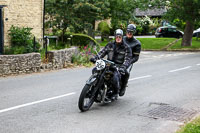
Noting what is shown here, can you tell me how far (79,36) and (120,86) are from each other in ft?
42.3

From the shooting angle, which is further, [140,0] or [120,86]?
[140,0]

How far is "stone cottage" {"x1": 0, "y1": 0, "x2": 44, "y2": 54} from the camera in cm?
1830

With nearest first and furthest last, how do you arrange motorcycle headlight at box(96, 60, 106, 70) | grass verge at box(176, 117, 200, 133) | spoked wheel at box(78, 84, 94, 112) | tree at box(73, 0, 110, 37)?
grass verge at box(176, 117, 200, 133), spoked wheel at box(78, 84, 94, 112), motorcycle headlight at box(96, 60, 106, 70), tree at box(73, 0, 110, 37)

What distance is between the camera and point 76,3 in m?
26.7

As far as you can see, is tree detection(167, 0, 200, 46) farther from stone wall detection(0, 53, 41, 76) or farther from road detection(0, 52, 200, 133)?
road detection(0, 52, 200, 133)

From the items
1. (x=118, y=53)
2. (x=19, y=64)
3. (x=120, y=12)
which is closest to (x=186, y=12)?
(x=120, y=12)

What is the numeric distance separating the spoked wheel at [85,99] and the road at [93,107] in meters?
0.14

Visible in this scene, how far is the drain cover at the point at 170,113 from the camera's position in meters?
7.40

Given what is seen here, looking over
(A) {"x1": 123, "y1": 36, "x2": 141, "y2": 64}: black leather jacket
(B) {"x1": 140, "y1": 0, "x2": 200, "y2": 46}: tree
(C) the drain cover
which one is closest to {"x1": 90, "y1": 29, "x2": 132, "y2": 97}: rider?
(A) {"x1": 123, "y1": 36, "x2": 141, "y2": 64}: black leather jacket

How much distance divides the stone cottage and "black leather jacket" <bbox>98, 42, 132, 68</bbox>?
34.3 ft

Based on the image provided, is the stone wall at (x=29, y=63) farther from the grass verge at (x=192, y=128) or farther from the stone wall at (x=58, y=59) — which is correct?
the grass verge at (x=192, y=128)

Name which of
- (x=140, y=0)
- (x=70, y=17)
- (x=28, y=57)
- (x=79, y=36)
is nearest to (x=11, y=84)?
(x=28, y=57)

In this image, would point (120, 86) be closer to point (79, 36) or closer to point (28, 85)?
point (28, 85)

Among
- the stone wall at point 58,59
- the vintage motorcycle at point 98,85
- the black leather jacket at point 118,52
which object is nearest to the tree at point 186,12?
the stone wall at point 58,59
